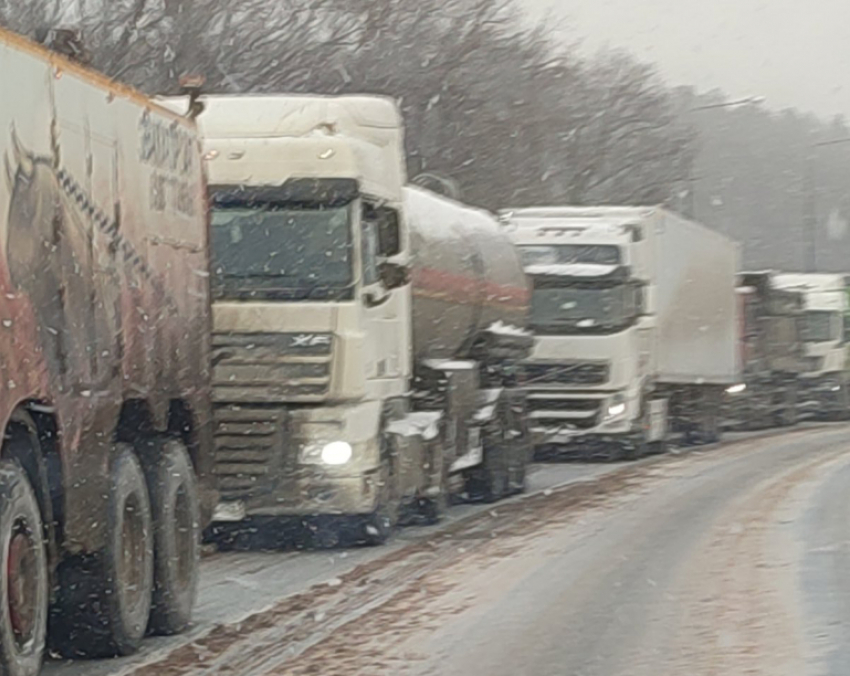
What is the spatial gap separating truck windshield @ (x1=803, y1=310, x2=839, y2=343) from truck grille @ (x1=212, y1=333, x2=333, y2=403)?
3188 centimetres

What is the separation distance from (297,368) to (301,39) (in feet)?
90.8

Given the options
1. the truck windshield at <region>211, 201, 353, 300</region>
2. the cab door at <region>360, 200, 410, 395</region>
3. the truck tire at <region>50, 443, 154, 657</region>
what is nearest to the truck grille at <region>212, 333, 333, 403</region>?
the truck windshield at <region>211, 201, 353, 300</region>

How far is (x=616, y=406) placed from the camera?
28.0 metres

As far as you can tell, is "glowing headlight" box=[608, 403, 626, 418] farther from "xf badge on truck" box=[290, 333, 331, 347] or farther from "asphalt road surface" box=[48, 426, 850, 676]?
"xf badge on truck" box=[290, 333, 331, 347]

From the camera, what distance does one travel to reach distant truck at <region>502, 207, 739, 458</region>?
1096 inches

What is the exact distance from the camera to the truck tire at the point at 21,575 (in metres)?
8.12

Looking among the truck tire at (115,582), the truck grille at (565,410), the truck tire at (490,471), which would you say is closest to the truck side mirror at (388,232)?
the truck tire at (490,471)

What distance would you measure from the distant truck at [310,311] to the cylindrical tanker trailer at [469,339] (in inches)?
46.5

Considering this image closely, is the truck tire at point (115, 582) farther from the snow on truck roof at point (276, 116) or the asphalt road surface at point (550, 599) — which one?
the snow on truck roof at point (276, 116)

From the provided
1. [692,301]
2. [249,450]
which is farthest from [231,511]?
[692,301]

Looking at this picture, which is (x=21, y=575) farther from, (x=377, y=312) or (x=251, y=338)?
(x=377, y=312)

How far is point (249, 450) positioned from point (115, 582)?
18.1 feet

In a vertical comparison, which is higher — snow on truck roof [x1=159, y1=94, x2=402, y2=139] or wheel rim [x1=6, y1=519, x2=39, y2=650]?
snow on truck roof [x1=159, y1=94, x2=402, y2=139]

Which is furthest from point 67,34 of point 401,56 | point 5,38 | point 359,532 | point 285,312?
point 401,56
